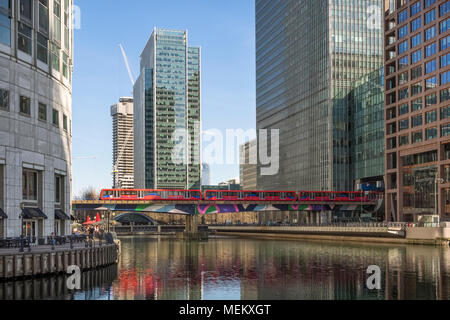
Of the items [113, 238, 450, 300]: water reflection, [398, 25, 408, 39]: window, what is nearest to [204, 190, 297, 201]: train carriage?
[398, 25, 408, 39]: window

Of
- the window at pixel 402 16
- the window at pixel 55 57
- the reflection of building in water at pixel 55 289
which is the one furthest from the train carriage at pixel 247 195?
the reflection of building in water at pixel 55 289

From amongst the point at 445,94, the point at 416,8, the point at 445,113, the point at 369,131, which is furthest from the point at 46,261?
the point at 369,131

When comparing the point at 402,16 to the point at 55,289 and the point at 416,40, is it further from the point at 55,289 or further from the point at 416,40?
the point at 55,289

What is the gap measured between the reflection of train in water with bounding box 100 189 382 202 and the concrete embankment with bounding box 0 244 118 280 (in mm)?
77467

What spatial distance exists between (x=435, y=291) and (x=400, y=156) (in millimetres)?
104208

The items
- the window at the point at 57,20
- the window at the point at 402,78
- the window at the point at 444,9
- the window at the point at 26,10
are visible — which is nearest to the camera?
the window at the point at 26,10

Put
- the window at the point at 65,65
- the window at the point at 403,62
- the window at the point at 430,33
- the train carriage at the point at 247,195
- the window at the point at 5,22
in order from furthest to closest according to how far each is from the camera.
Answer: the train carriage at the point at 247,195, the window at the point at 403,62, the window at the point at 430,33, the window at the point at 65,65, the window at the point at 5,22

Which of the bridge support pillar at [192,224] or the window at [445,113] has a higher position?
the window at [445,113]

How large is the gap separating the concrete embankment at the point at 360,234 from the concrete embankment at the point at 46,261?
6125cm

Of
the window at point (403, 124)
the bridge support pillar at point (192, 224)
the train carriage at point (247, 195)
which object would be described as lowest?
the bridge support pillar at point (192, 224)

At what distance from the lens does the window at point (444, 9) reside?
413 feet

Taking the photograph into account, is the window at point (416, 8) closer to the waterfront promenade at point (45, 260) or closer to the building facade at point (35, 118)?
the building facade at point (35, 118)

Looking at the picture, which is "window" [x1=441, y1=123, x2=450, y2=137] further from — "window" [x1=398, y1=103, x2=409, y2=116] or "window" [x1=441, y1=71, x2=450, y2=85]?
"window" [x1=398, y1=103, x2=409, y2=116]

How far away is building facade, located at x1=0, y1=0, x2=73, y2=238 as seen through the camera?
63.5m
